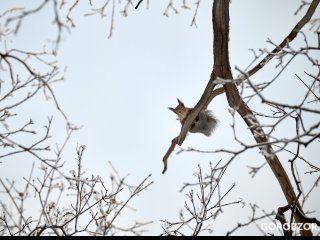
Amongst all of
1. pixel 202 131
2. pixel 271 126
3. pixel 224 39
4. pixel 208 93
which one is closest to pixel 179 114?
pixel 202 131

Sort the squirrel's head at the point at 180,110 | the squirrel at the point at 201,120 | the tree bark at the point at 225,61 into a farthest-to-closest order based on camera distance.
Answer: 1. the squirrel's head at the point at 180,110
2. the squirrel at the point at 201,120
3. the tree bark at the point at 225,61

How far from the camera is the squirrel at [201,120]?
15.8 ft

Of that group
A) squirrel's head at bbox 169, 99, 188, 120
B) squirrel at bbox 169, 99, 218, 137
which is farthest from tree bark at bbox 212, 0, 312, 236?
squirrel's head at bbox 169, 99, 188, 120

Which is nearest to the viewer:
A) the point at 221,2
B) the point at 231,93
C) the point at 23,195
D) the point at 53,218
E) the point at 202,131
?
the point at 221,2

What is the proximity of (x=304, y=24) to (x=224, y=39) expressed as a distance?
106 centimetres

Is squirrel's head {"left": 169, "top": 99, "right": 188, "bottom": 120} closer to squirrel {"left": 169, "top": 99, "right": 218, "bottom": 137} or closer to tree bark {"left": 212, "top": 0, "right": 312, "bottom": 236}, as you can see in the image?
squirrel {"left": 169, "top": 99, "right": 218, "bottom": 137}

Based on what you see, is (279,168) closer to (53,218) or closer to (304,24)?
(304,24)

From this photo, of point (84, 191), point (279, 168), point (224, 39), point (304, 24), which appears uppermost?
point (304, 24)

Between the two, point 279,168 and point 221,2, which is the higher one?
point 221,2

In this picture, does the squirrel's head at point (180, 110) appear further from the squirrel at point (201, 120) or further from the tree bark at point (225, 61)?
the tree bark at point (225, 61)

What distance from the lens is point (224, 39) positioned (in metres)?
3.59

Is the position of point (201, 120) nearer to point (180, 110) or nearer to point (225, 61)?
point (180, 110)

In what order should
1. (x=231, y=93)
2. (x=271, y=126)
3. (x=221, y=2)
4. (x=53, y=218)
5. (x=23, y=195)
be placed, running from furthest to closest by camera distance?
(x=53, y=218), (x=23, y=195), (x=231, y=93), (x=221, y=2), (x=271, y=126)

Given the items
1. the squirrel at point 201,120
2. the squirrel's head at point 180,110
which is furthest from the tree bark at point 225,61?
the squirrel's head at point 180,110
